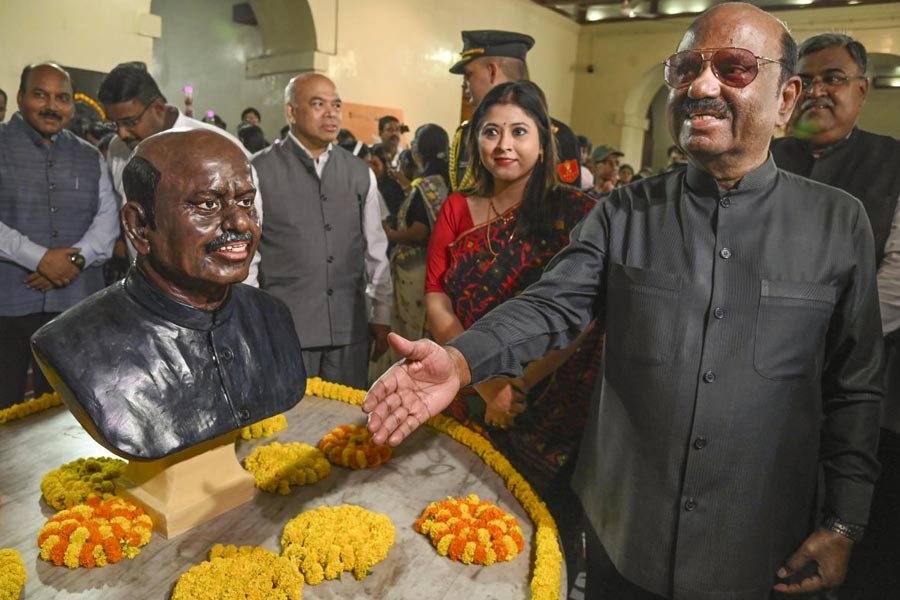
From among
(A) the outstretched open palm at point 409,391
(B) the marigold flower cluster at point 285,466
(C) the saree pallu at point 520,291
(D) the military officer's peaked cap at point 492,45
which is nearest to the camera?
(A) the outstretched open palm at point 409,391

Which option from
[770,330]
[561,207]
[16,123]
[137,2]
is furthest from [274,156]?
[137,2]

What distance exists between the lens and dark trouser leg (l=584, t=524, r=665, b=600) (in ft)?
4.96

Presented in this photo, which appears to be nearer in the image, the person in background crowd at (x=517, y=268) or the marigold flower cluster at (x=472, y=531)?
the marigold flower cluster at (x=472, y=531)

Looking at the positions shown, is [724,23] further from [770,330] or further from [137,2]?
[137,2]

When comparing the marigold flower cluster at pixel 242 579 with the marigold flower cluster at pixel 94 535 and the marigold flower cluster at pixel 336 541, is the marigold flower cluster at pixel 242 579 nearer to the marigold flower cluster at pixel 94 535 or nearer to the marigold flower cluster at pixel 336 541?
the marigold flower cluster at pixel 336 541

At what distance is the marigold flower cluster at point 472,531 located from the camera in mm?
1396

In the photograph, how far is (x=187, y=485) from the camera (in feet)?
4.90

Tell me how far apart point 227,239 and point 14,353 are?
207 centimetres

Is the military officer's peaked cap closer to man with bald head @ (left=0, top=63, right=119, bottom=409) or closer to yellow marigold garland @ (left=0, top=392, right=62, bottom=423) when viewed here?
man with bald head @ (left=0, top=63, right=119, bottom=409)

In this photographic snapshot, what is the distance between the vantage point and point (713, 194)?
1392 millimetres

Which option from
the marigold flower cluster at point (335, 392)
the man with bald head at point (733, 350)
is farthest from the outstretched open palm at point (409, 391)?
the marigold flower cluster at point (335, 392)

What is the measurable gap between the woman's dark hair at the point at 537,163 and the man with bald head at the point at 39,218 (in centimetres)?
196

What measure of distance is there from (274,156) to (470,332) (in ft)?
5.87

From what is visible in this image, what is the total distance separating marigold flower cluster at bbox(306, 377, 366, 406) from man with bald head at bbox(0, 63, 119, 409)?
4.42ft
